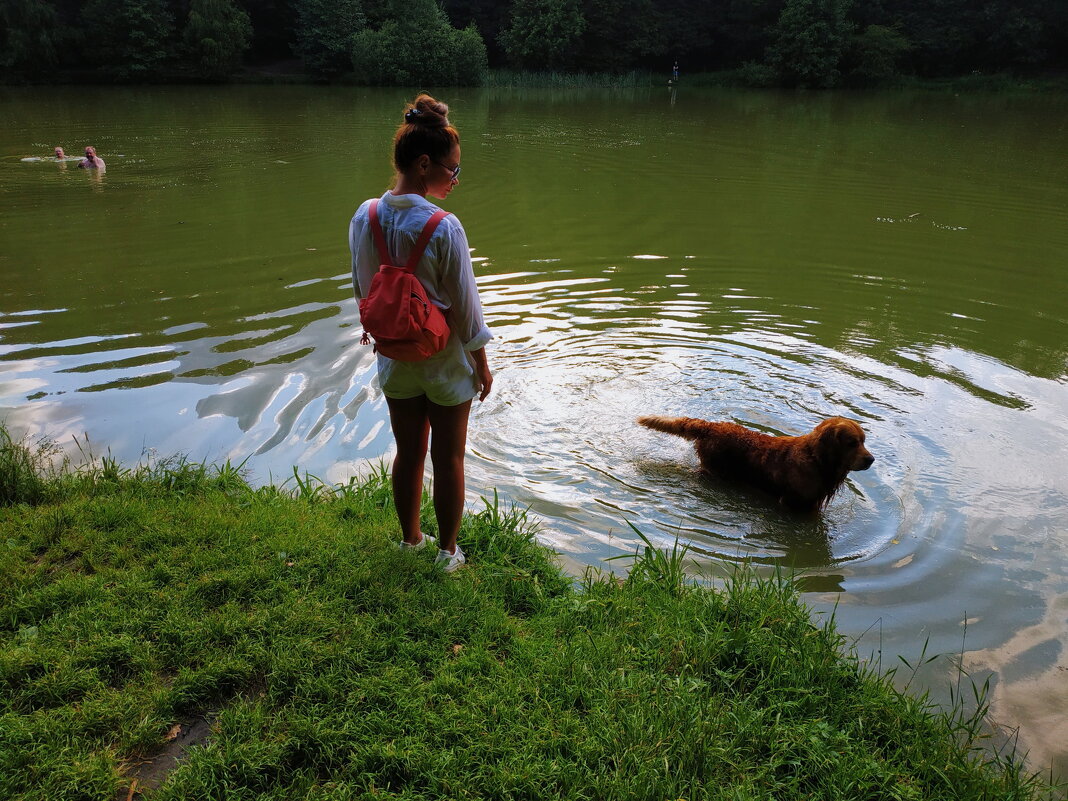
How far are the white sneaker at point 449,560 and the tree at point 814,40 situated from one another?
50995 mm

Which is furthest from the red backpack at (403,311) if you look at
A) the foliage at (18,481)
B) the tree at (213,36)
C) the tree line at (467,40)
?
the tree at (213,36)

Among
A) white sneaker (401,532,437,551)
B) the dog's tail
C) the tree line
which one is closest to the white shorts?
white sneaker (401,532,437,551)

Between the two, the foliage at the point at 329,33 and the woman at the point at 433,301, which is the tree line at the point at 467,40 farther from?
the woman at the point at 433,301

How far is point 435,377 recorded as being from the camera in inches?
145

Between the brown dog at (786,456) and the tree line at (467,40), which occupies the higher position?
the tree line at (467,40)

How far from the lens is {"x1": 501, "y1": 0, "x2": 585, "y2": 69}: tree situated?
170 ft

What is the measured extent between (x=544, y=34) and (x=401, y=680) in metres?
56.1

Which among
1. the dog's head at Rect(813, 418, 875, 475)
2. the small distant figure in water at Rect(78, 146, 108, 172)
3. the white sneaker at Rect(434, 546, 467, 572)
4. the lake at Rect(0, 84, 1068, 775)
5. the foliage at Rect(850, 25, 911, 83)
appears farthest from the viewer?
the foliage at Rect(850, 25, 911, 83)

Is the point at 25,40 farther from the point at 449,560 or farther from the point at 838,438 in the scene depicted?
the point at 838,438

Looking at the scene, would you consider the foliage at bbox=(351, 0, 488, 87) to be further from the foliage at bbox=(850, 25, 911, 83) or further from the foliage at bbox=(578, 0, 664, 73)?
the foliage at bbox=(850, 25, 911, 83)

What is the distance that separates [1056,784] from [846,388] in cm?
449

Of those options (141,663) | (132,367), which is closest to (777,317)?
(132,367)

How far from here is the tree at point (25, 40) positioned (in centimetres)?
4256

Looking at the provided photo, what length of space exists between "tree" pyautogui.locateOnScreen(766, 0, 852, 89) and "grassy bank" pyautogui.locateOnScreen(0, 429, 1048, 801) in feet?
167
